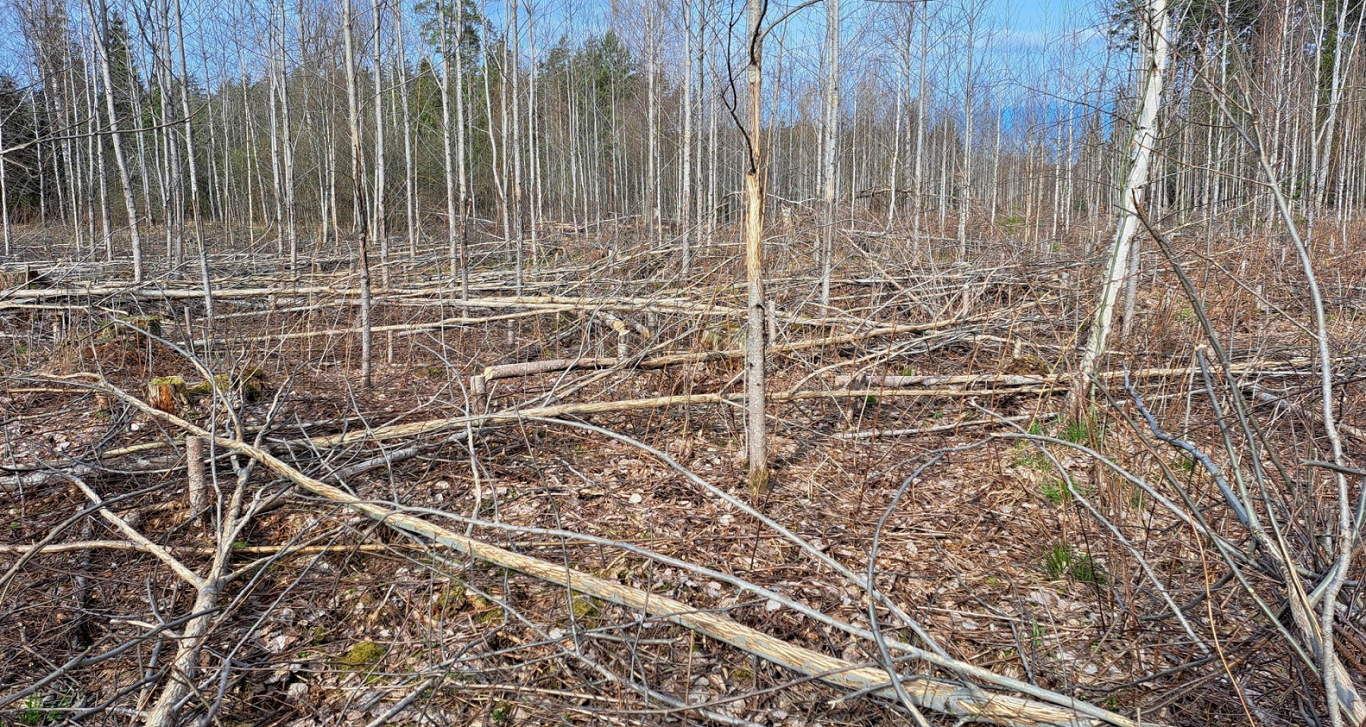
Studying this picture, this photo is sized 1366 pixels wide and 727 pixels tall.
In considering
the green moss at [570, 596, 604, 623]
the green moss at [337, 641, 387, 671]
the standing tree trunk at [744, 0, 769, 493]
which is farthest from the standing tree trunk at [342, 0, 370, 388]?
the green moss at [570, 596, 604, 623]

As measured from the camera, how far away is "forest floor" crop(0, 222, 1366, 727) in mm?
2383

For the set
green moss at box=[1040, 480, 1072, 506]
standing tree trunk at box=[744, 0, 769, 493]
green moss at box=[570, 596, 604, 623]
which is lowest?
green moss at box=[570, 596, 604, 623]

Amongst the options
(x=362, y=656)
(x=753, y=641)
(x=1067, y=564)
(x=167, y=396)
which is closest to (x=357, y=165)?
(x=167, y=396)

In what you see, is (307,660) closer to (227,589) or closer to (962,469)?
(227,589)

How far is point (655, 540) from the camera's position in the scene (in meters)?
3.29

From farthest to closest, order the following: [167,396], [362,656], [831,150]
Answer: [831,150] → [167,396] → [362,656]

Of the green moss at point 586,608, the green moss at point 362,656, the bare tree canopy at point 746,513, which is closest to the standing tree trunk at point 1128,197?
the bare tree canopy at point 746,513

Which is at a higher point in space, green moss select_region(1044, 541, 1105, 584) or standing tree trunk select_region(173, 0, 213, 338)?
standing tree trunk select_region(173, 0, 213, 338)

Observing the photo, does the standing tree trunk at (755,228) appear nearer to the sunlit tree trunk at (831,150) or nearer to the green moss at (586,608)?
the green moss at (586,608)

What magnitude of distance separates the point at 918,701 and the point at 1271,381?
4373 millimetres

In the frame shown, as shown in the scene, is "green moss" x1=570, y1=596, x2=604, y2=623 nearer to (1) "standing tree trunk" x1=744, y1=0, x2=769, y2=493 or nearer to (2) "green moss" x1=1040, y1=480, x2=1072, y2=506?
(1) "standing tree trunk" x1=744, y1=0, x2=769, y2=493

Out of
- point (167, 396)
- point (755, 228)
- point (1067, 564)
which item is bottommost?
point (1067, 564)

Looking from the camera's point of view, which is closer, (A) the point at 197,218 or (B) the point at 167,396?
(B) the point at 167,396

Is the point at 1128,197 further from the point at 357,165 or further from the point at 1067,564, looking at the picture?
the point at 357,165
